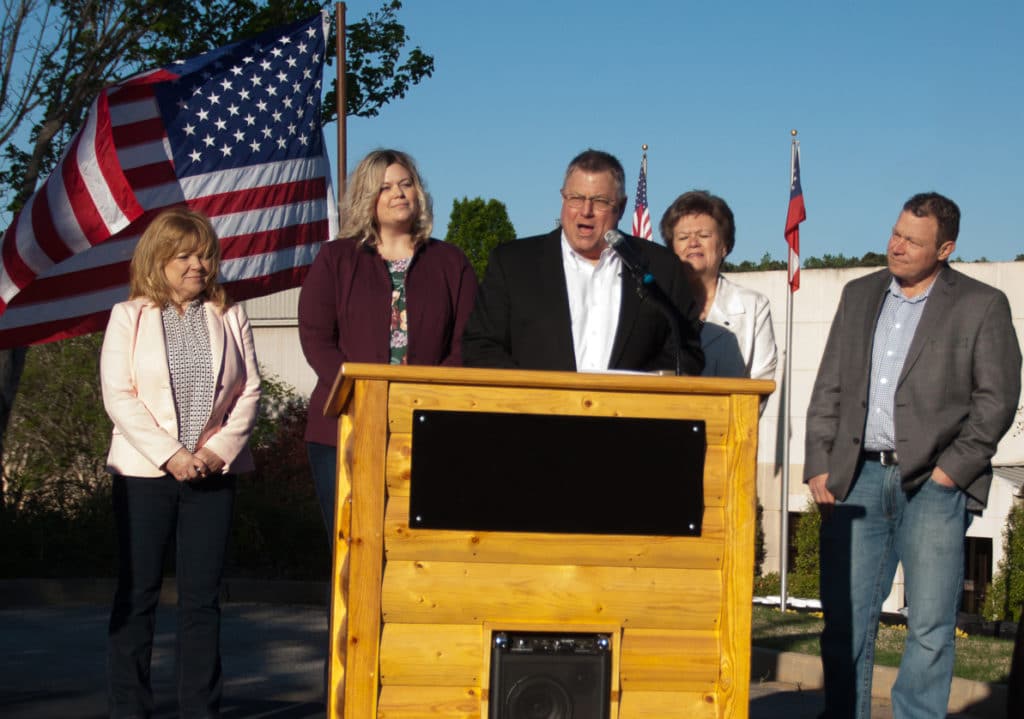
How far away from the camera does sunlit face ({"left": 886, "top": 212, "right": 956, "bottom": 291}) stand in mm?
5891

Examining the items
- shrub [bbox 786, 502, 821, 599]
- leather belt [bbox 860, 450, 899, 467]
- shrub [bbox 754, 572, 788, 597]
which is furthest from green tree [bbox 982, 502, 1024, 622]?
leather belt [bbox 860, 450, 899, 467]

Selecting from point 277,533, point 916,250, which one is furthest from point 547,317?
point 277,533

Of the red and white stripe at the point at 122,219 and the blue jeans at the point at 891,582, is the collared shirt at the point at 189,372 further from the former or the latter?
the red and white stripe at the point at 122,219

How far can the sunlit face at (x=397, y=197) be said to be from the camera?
621 centimetres

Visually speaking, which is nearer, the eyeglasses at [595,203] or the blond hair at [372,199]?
the eyeglasses at [595,203]

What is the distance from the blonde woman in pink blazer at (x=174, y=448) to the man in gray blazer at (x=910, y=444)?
251 centimetres

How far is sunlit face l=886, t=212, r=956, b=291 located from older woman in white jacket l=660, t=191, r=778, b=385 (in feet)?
2.72

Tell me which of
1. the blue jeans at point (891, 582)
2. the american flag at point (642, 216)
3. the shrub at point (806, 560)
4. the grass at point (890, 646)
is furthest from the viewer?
the shrub at point (806, 560)

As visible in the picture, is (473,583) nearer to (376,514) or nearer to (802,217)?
(376,514)

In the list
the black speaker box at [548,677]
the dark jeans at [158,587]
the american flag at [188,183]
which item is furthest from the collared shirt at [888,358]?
the american flag at [188,183]

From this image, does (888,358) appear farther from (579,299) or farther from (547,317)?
(547,317)

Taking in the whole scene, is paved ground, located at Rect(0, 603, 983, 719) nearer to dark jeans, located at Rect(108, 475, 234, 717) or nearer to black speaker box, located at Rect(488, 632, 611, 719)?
dark jeans, located at Rect(108, 475, 234, 717)

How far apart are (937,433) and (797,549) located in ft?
113

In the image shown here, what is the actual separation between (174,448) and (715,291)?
2570 millimetres
